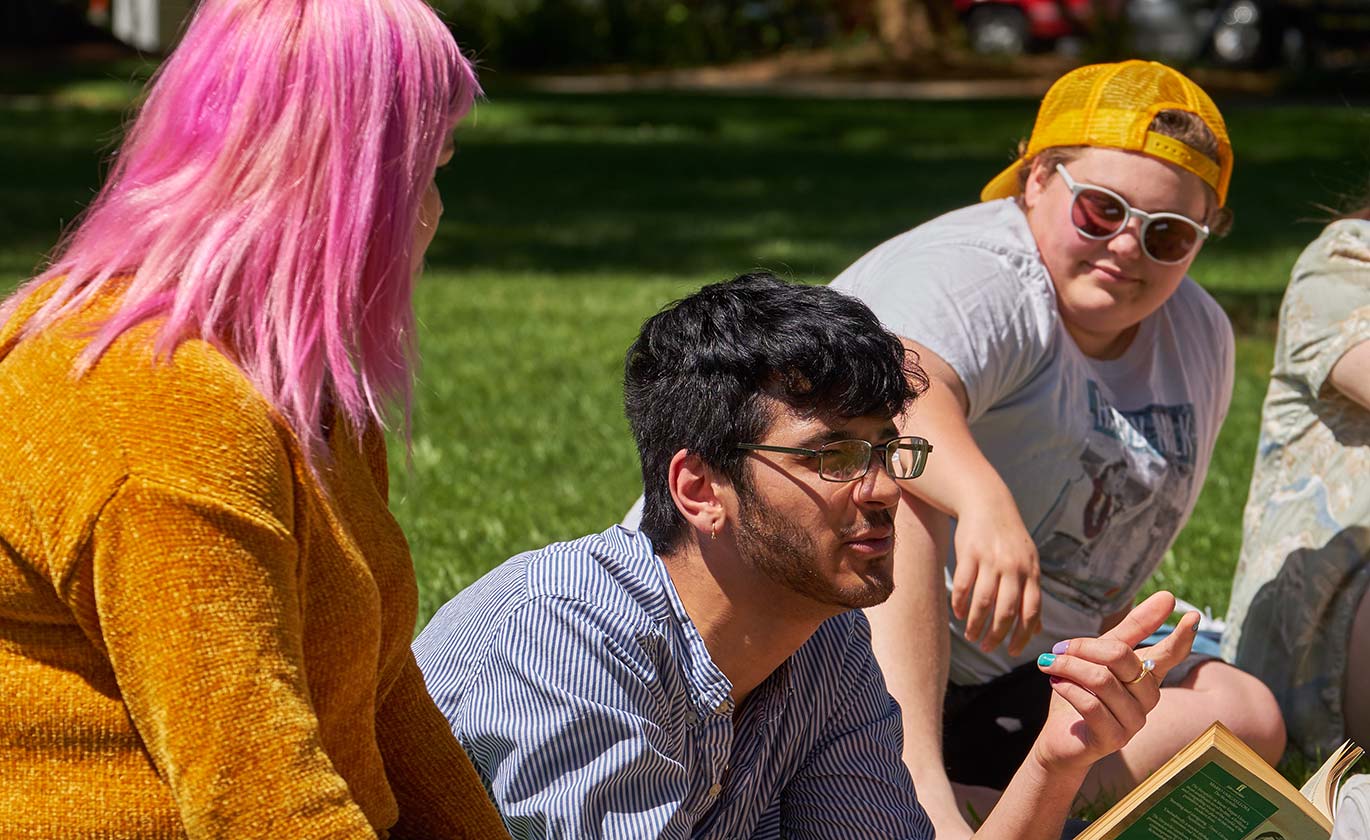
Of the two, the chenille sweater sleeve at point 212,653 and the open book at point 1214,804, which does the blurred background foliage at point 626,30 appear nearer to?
the open book at point 1214,804

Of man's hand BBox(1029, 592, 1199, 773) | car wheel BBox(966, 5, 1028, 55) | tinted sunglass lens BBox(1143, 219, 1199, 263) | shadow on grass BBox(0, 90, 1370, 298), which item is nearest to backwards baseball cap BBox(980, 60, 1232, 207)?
tinted sunglass lens BBox(1143, 219, 1199, 263)

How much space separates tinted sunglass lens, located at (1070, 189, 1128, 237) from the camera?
3.31 m

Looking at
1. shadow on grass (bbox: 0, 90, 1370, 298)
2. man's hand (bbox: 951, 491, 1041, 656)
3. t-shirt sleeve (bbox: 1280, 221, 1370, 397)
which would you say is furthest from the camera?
shadow on grass (bbox: 0, 90, 1370, 298)

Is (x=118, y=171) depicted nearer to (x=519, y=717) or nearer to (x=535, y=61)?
(x=519, y=717)

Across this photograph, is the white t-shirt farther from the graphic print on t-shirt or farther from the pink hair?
the pink hair

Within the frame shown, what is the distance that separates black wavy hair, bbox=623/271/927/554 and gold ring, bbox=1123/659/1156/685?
481 millimetres

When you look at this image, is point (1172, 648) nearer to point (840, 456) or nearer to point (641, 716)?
point (840, 456)

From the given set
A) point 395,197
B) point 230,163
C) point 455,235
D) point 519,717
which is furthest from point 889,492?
point 455,235

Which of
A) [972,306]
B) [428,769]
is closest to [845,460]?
[428,769]

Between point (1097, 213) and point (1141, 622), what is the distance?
1.20 m

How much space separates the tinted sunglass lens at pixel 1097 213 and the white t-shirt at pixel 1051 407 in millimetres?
121

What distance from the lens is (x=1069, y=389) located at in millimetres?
3346

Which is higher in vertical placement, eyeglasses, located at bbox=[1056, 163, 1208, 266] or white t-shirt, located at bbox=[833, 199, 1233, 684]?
eyeglasses, located at bbox=[1056, 163, 1208, 266]

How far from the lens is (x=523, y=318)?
31.4 ft
